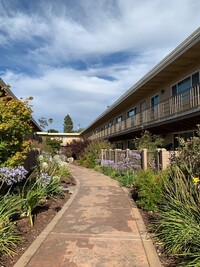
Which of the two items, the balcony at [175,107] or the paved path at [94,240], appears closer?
the paved path at [94,240]

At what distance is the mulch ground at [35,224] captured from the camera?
4510mm

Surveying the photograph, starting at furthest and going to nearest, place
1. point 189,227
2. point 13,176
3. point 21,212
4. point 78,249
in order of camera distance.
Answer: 1. point 21,212
2. point 13,176
3. point 78,249
4. point 189,227

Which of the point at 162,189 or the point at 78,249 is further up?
the point at 162,189

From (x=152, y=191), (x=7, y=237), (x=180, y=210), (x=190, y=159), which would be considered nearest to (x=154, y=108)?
(x=152, y=191)

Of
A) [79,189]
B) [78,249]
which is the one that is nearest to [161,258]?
[78,249]

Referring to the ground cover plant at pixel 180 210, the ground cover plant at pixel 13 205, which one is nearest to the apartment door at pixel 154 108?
the ground cover plant at pixel 13 205

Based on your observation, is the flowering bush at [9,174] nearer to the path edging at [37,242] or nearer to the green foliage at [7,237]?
the green foliage at [7,237]

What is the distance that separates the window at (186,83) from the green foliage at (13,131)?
10.1 metres

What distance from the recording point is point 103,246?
16.6 feet

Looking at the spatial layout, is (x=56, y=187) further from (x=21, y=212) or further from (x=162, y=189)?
(x=162, y=189)

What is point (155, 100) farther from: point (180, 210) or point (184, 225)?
point (184, 225)

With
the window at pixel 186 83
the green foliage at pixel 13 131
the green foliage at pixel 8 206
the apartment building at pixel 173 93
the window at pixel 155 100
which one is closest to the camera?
the green foliage at pixel 8 206

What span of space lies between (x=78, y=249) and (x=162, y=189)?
2846 mm

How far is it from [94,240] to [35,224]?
1.57m
